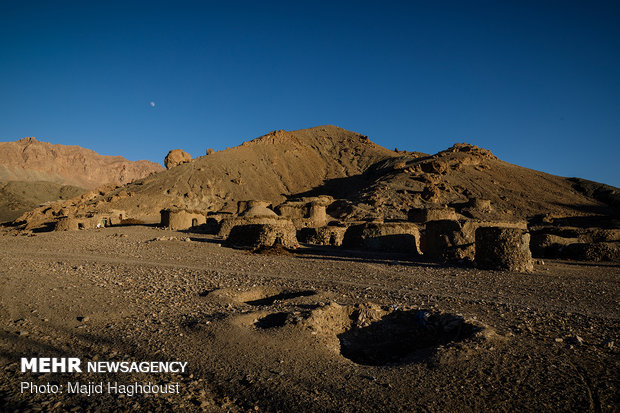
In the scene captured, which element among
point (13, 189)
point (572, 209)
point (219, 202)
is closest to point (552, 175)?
point (572, 209)

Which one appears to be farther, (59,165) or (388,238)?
(59,165)

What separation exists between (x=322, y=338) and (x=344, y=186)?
175 ft

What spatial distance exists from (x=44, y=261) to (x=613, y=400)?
12.3 metres

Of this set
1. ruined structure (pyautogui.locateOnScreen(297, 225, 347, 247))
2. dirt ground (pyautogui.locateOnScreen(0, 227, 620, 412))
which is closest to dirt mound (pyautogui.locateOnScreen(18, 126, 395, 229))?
ruined structure (pyautogui.locateOnScreen(297, 225, 347, 247))

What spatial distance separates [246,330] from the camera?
4.46 meters

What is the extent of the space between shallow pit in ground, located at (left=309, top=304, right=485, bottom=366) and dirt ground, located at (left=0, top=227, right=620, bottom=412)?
0.07 feet

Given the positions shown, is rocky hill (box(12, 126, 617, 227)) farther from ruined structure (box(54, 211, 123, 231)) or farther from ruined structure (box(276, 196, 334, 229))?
ruined structure (box(276, 196, 334, 229))

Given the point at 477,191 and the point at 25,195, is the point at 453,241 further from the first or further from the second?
the point at 25,195

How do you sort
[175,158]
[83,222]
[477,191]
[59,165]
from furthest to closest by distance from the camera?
[59,165] → [175,158] → [477,191] → [83,222]

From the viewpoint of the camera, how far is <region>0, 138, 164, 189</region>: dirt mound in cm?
9462

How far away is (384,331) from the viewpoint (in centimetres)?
495

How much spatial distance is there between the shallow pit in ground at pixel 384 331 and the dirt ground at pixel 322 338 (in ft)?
0.07

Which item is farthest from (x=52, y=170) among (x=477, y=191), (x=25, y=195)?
(x=477, y=191)

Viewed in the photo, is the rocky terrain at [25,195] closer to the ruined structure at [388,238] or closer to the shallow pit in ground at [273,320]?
the ruined structure at [388,238]
